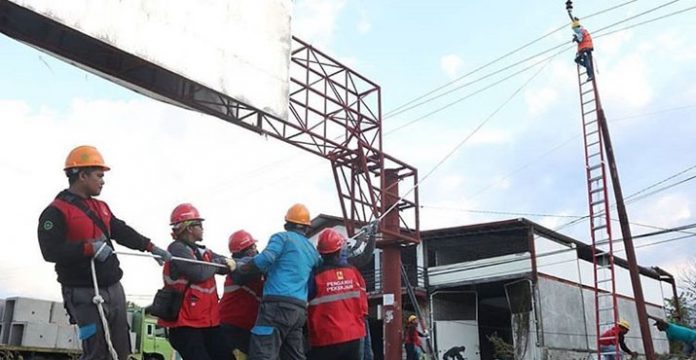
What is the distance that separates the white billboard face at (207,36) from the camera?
11.4 meters

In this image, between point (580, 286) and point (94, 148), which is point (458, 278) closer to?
point (580, 286)

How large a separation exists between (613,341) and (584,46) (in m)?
6.21

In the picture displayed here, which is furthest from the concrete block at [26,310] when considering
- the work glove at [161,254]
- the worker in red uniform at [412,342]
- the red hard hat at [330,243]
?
the work glove at [161,254]

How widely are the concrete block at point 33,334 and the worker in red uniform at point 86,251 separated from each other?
1489 centimetres

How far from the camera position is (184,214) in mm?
5352

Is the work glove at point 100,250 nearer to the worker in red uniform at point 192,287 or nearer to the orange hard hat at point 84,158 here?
the orange hard hat at point 84,158

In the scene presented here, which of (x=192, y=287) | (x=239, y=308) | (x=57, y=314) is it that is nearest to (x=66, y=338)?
(x=57, y=314)

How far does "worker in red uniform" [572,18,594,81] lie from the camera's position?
14.2 m

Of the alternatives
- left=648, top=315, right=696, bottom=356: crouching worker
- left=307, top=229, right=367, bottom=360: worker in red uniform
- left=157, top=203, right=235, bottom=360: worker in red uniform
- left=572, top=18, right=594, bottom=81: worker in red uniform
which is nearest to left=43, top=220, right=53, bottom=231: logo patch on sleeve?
left=157, top=203, right=235, bottom=360: worker in red uniform

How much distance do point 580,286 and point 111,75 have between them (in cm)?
2121

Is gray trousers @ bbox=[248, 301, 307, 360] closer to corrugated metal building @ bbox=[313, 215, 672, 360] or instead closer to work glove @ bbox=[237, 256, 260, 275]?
work glove @ bbox=[237, 256, 260, 275]

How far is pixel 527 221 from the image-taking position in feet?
79.7

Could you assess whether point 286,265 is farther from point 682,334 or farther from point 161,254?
point 682,334

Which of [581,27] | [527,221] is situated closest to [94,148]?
[581,27]
